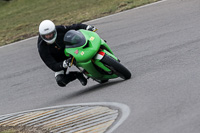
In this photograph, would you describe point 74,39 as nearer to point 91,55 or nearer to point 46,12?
point 91,55

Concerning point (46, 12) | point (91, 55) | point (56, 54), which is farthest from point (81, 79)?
point (46, 12)

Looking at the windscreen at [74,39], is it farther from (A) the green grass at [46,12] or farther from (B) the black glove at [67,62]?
(A) the green grass at [46,12]

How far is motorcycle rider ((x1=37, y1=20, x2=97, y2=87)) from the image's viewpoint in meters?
9.01

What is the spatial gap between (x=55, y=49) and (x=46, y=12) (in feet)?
38.9

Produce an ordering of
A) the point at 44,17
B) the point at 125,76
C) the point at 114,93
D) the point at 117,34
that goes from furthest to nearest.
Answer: the point at 44,17
the point at 117,34
the point at 125,76
the point at 114,93

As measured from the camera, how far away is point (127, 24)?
14.6m

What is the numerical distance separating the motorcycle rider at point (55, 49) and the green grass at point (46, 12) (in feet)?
24.3

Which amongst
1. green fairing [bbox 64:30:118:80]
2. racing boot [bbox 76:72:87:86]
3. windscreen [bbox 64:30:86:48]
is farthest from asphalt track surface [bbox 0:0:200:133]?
windscreen [bbox 64:30:86:48]

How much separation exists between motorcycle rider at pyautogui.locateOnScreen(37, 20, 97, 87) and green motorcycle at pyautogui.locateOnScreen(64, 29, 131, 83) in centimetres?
22

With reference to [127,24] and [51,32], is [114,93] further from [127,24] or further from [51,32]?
[127,24]

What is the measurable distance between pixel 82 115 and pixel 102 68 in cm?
149

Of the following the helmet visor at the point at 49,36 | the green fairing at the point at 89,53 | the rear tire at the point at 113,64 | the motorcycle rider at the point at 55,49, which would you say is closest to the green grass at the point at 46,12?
the motorcycle rider at the point at 55,49

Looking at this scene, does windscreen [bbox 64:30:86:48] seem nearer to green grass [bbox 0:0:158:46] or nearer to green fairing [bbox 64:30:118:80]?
green fairing [bbox 64:30:118:80]

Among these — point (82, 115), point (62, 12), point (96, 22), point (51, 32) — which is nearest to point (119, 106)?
point (82, 115)
